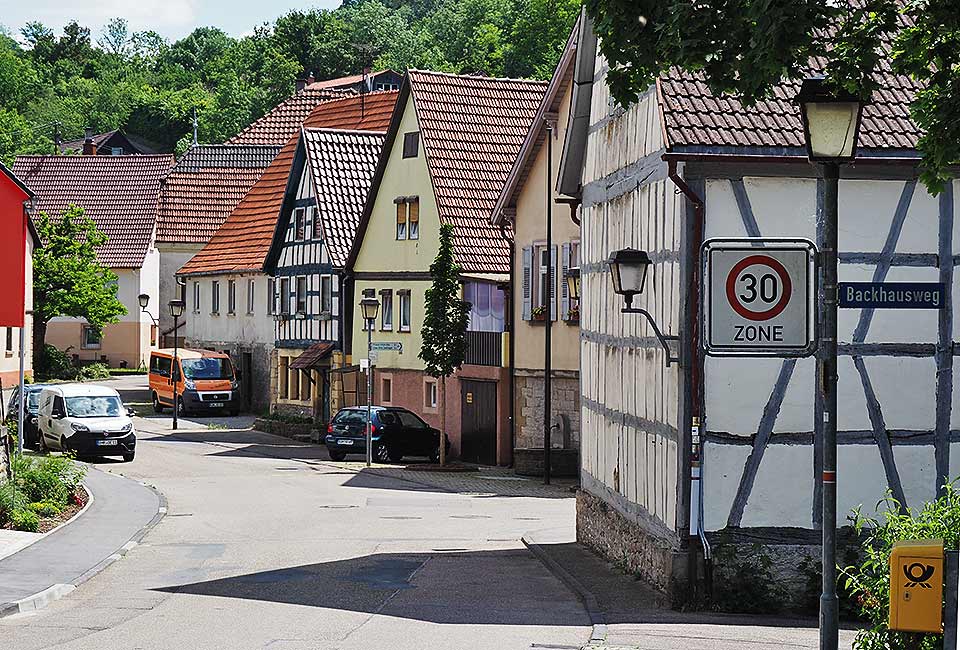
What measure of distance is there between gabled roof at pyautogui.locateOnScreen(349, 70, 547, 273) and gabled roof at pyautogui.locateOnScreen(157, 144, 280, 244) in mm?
27058

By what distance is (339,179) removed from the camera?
2026 inches

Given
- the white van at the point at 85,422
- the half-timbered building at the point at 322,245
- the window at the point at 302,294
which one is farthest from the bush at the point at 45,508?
the window at the point at 302,294

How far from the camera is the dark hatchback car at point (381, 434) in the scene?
1658 inches

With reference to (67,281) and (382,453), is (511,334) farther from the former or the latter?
(67,281)

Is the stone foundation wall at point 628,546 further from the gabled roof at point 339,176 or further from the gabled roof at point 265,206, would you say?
the gabled roof at point 265,206

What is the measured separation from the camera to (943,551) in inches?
405

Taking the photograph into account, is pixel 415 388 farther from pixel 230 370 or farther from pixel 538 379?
pixel 230 370

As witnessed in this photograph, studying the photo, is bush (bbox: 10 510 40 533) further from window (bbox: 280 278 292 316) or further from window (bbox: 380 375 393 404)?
window (bbox: 280 278 292 316)

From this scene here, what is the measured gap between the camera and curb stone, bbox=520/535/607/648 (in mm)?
15247

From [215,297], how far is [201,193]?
11950 millimetres

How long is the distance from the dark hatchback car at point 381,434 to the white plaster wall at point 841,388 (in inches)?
1019

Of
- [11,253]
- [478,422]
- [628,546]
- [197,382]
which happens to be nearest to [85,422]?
[11,253]

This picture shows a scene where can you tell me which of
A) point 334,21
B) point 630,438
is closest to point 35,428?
point 630,438

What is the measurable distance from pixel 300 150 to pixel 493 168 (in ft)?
31.9
